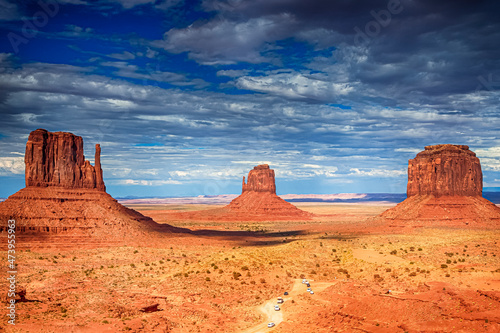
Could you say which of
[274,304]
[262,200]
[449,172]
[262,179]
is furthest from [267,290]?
[262,179]

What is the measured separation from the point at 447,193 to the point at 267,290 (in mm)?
73004

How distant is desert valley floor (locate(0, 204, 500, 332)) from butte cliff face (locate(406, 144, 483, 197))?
3763 cm

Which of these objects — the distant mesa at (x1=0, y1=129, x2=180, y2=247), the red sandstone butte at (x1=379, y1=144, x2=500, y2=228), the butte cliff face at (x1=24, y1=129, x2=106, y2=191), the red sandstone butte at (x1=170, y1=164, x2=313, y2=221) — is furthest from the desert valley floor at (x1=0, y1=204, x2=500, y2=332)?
the red sandstone butte at (x1=170, y1=164, x2=313, y2=221)

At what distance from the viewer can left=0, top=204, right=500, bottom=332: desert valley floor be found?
2839cm

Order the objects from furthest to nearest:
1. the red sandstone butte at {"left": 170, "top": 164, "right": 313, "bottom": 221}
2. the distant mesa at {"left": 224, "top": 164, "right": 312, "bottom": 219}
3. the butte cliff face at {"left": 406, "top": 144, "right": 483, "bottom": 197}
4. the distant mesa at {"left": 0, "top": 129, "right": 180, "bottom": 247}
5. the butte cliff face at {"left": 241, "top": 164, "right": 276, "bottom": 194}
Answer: the butte cliff face at {"left": 241, "top": 164, "right": 276, "bottom": 194}
the distant mesa at {"left": 224, "top": 164, "right": 312, "bottom": 219}
the red sandstone butte at {"left": 170, "top": 164, "right": 313, "bottom": 221}
the butte cliff face at {"left": 406, "top": 144, "right": 483, "bottom": 197}
the distant mesa at {"left": 0, "top": 129, "right": 180, "bottom": 247}

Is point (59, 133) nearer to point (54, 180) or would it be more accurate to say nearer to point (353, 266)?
point (54, 180)

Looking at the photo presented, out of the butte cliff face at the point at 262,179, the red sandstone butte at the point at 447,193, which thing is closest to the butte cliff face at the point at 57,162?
the red sandstone butte at the point at 447,193

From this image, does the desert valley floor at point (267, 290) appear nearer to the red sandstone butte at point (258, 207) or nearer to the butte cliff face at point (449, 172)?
the butte cliff face at point (449, 172)

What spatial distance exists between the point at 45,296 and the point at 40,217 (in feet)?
122

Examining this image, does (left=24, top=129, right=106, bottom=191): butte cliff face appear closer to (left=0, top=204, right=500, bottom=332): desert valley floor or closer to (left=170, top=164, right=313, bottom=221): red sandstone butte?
(left=0, top=204, right=500, bottom=332): desert valley floor

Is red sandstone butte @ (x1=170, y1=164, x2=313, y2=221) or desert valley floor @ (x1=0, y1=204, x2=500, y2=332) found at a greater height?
red sandstone butte @ (x1=170, y1=164, x2=313, y2=221)

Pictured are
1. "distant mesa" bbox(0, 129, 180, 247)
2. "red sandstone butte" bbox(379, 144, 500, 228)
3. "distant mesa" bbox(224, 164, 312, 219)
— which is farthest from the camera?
"distant mesa" bbox(224, 164, 312, 219)

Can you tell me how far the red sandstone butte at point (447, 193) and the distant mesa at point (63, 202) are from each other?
59.7 meters

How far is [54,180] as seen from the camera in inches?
3014
